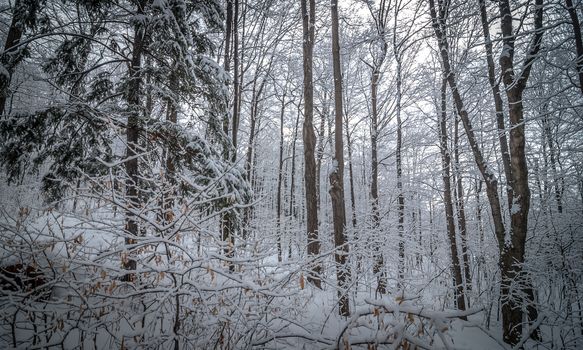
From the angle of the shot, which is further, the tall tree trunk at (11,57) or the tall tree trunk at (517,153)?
the tall tree trunk at (517,153)

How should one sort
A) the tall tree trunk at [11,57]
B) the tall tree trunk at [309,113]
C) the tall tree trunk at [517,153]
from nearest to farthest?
the tall tree trunk at [11,57] → the tall tree trunk at [517,153] → the tall tree trunk at [309,113]

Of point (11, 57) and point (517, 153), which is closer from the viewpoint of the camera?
point (11, 57)

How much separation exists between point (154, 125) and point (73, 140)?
67.2 inches

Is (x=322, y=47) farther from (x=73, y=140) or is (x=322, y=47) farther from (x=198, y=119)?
(x=73, y=140)

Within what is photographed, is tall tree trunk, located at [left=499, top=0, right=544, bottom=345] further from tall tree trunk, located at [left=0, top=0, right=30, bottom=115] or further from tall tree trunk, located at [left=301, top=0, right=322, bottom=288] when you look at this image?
tall tree trunk, located at [left=0, top=0, right=30, bottom=115]

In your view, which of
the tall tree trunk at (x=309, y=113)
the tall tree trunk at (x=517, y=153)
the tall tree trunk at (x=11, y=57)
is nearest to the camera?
the tall tree trunk at (x=11, y=57)

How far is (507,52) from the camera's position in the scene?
5234 millimetres

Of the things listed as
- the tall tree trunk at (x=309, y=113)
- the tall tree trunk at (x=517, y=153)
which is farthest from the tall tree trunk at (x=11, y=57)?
the tall tree trunk at (x=517, y=153)

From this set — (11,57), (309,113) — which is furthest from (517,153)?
(11,57)

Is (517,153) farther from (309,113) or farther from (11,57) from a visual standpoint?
(11,57)

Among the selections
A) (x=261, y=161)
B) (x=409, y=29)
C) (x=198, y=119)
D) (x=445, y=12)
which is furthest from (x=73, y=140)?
(x=261, y=161)

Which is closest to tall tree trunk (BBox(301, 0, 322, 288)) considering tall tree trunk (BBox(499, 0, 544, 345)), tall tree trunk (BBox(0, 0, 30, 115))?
tall tree trunk (BBox(499, 0, 544, 345))

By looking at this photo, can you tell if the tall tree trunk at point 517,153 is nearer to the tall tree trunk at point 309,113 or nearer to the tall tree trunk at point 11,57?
the tall tree trunk at point 309,113

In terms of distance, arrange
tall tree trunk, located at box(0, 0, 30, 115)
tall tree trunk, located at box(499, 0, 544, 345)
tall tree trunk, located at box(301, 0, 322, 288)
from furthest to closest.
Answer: tall tree trunk, located at box(301, 0, 322, 288) < tall tree trunk, located at box(499, 0, 544, 345) < tall tree trunk, located at box(0, 0, 30, 115)
